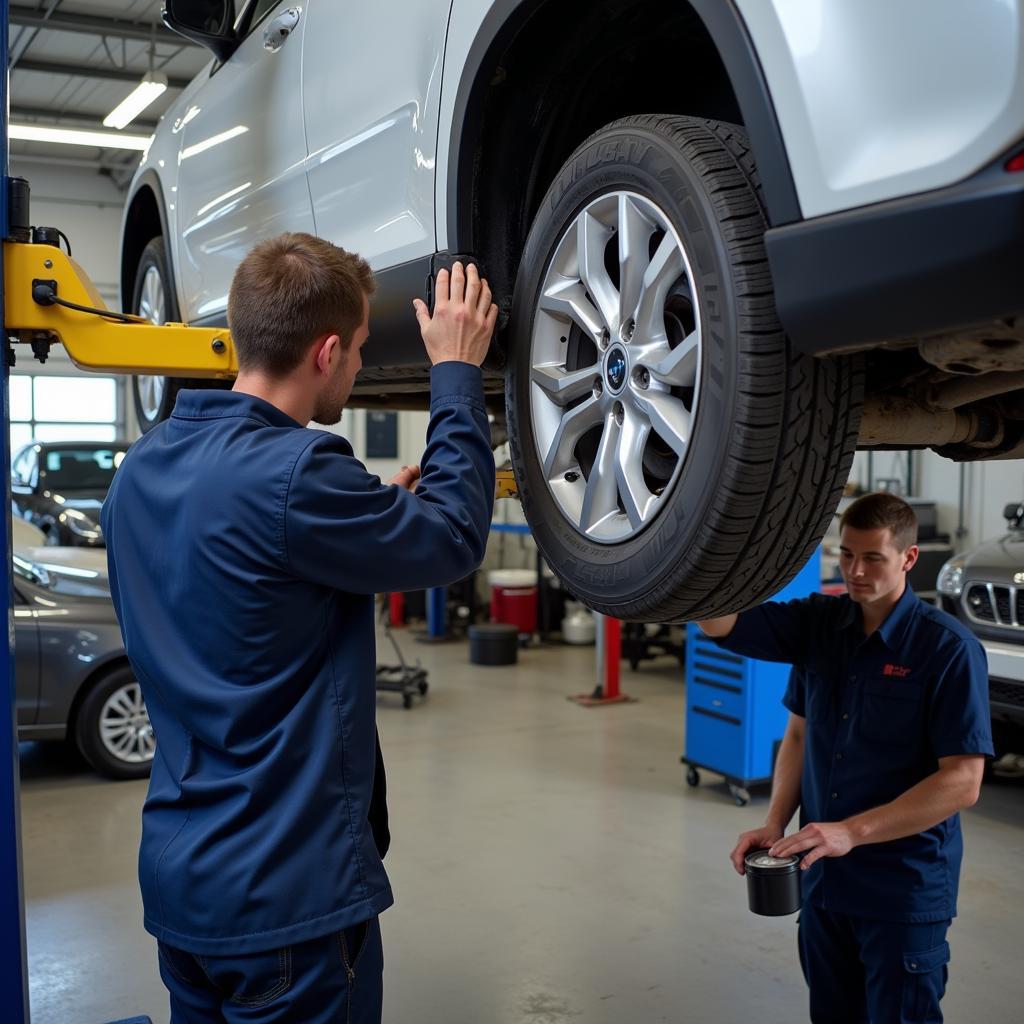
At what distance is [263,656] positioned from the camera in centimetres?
149

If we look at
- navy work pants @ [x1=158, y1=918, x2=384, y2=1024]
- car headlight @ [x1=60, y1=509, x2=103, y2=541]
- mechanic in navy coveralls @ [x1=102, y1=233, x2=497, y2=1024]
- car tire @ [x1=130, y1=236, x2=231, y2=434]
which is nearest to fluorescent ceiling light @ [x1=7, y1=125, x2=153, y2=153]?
car headlight @ [x1=60, y1=509, x2=103, y2=541]

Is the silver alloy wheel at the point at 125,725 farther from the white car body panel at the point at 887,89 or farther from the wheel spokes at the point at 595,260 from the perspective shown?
the white car body panel at the point at 887,89

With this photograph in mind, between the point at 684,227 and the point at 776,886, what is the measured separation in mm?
1372

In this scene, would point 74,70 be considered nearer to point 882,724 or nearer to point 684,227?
point 882,724

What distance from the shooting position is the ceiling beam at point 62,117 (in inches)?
532

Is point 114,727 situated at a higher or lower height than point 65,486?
lower

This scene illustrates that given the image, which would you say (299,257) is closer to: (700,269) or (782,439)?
(700,269)

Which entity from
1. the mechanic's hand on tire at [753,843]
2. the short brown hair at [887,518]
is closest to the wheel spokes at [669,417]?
the short brown hair at [887,518]

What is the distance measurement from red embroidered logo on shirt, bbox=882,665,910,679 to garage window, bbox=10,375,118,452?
1325 centimetres

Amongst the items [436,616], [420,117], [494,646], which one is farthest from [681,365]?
[436,616]

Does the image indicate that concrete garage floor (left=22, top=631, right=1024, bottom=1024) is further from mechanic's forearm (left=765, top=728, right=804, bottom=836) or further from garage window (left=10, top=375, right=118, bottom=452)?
garage window (left=10, top=375, right=118, bottom=452)

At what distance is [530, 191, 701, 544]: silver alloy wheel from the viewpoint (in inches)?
57.1

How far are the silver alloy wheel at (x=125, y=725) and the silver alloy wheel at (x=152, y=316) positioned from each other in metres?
2.32

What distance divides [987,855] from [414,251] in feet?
12.4
